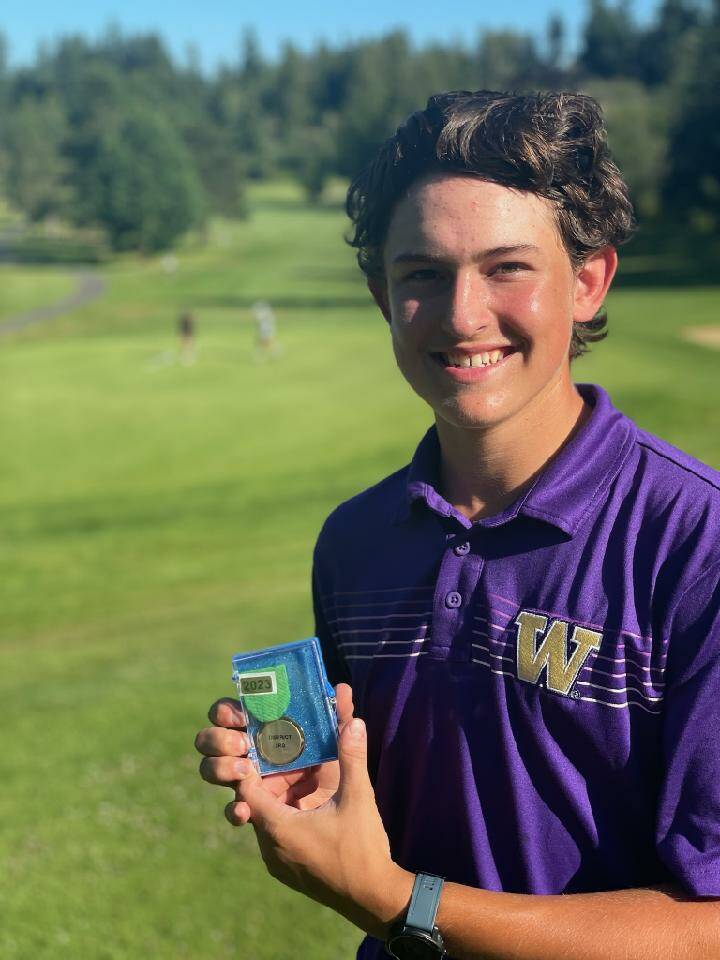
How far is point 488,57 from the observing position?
13288 centimetres

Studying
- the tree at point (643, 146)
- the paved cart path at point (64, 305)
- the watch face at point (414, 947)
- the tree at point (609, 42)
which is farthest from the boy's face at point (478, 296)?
the tree at point (609, 42)

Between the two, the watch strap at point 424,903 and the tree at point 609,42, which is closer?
the watch strap at point 424,903

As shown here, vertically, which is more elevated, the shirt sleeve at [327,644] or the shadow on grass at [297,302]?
the shirt sleeve at [327,644]

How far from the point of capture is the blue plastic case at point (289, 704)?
2.05m

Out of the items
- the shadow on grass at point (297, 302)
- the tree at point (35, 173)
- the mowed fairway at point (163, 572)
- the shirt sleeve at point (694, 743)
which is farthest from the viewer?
the tree at point (35, 173)

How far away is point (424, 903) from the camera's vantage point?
1.89 meters

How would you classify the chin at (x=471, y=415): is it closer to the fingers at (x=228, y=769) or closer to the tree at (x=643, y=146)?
the fingers at (x=228, y=769)

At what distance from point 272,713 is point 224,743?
118 millimetres

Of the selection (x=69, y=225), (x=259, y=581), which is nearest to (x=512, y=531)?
(x=259, y=581)

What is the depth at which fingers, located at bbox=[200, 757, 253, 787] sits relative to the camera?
2.06m

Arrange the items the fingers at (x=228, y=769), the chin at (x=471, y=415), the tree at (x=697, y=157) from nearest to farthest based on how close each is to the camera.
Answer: the fingers at (x=228, y=769) < the chin at (x=471, y=415) < the tree at (x=697, y=157)

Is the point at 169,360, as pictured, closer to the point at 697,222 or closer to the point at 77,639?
the point at 77,639

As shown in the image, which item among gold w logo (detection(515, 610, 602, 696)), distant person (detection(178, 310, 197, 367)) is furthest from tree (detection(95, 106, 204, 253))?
gold w logo (detection(515, 610, 602, 696))

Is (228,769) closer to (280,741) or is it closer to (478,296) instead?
(280,741)
